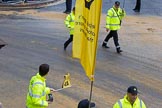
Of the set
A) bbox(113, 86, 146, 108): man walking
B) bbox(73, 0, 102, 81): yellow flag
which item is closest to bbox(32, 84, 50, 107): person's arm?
bbox(73, 0, 102, 81): yellow flag

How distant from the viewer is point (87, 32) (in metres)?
6.79

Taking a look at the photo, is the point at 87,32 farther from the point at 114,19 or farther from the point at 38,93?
the point at 114,19

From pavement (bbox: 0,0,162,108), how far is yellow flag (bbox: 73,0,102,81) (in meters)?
3.58

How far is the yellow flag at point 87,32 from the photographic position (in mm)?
6543

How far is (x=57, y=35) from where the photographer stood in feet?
59.3

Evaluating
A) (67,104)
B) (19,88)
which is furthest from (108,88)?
(19,88)

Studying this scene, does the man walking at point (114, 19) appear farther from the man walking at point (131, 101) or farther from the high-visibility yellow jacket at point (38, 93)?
the man walking at point (131, 101)

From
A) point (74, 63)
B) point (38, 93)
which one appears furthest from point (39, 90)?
point (74, 63)

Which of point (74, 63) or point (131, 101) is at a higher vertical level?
point (131, 101)

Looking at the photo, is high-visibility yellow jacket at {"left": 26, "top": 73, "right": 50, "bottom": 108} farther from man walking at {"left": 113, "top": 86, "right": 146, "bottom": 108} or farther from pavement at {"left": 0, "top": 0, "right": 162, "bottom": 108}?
pavement at {"left": 0, "top": 0, "right": 162, "bottom": 108}

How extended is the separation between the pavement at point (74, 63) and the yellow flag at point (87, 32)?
3.58 m

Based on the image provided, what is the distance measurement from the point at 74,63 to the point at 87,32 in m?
7.34

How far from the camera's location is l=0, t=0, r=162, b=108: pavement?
11.3m

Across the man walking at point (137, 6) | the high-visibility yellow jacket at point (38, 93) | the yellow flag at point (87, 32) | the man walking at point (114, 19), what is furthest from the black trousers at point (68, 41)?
the man walking at point (137, 6)
